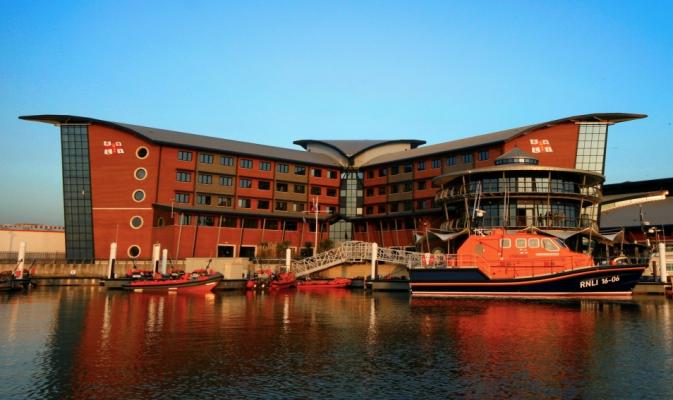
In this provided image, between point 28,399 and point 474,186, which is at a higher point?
point 474,186

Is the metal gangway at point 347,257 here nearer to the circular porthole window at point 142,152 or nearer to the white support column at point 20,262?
the circular porthole window at point 142,152

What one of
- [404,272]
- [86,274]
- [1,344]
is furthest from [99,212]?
[1,344]

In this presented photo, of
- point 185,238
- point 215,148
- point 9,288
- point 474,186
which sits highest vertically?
point 215,148

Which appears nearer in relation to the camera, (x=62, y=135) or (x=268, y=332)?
(x=268, y=332)

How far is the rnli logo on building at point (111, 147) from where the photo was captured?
85188 mm

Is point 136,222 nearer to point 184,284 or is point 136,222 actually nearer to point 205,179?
point 205,179

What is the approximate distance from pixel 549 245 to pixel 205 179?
180ft

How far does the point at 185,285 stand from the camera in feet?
201

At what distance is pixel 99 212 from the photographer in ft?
280

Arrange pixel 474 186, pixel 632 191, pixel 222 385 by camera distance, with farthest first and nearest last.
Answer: pixel 632 191
pixel 474 186
pixel 222 385

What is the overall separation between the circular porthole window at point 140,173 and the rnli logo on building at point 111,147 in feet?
14.2

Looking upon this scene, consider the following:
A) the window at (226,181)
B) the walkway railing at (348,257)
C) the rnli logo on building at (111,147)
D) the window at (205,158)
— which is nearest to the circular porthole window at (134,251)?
the rnli logo on building at (111,147)

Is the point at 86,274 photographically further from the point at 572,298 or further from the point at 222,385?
the point at 222,385

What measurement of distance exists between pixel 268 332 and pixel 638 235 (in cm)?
6416
